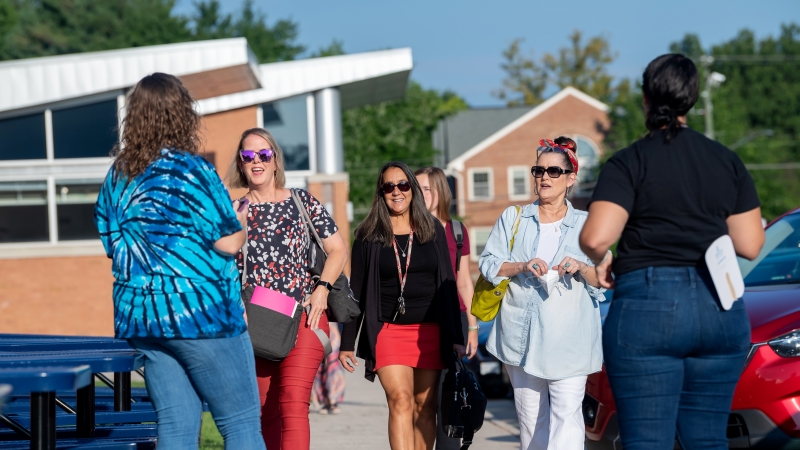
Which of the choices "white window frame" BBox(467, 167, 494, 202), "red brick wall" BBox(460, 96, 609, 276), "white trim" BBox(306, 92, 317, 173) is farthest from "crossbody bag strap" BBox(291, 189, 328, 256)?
"white window frame" BBox(467, 167, 494, 202)

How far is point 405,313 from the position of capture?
610cm

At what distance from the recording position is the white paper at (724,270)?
3.49 m

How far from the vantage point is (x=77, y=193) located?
60.7ft

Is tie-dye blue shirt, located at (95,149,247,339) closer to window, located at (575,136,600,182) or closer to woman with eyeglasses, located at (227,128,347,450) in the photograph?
woman with eyeglasses, located at (227,128,347,450)

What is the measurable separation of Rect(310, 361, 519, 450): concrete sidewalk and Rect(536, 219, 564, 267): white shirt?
2584mm

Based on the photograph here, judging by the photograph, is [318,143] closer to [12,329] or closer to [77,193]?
[77,193]

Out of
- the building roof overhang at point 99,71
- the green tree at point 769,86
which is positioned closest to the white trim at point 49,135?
the building roof overhang at point 99,71

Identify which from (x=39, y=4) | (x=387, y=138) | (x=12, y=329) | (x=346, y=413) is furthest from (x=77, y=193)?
(x=39, y=4)

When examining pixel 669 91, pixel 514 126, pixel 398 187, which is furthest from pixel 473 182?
pixel 669 91

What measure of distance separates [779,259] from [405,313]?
9.94 ft

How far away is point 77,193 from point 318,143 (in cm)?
494

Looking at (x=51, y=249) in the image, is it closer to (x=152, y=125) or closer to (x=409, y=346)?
(x=409, y=346)

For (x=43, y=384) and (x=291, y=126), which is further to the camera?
(x=291, y=126)

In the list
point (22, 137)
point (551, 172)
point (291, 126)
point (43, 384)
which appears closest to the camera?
point (43, 384)
